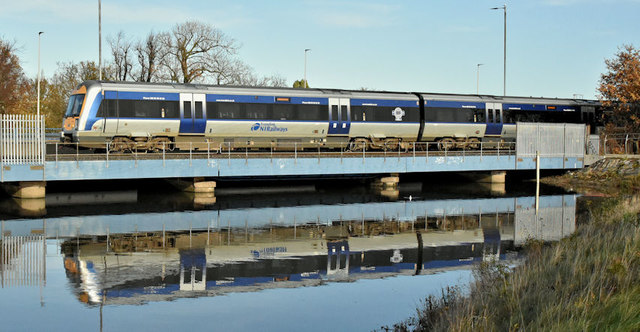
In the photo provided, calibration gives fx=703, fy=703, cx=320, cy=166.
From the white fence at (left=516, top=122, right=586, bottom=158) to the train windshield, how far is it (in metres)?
23.0

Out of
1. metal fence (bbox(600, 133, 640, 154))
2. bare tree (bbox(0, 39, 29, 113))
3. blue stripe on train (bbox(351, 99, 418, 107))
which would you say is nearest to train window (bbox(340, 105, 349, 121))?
blue stripe on train (bbox(351, 99, 418, 107))

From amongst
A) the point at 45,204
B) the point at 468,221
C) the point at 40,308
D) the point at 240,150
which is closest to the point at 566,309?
the point at 40,308

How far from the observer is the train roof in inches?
1238

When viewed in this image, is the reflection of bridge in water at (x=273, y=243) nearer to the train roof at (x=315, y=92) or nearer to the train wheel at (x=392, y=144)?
the train roof at (x=315, y=92)

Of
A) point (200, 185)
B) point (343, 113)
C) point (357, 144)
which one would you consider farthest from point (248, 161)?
point (357, 144)

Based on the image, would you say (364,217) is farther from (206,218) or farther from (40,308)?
(40,308)

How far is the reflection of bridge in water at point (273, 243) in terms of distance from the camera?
577 inches

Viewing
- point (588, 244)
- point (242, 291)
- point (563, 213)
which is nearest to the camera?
point (242, 291)

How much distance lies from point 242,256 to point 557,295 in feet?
27.9

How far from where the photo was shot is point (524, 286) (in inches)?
469

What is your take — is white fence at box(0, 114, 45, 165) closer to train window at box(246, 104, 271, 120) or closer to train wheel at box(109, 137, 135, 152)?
train wheel at box(109, 137, 135, 152)

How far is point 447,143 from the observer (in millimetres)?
40188

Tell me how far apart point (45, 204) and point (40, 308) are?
16520 millimetres

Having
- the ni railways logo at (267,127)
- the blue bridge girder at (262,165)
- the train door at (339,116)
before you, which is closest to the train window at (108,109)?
the blue bridge girder at (262,165)
